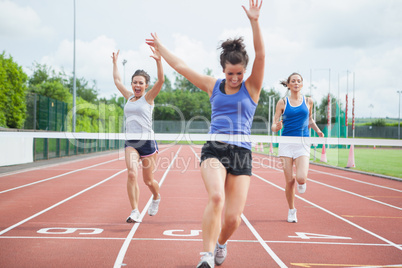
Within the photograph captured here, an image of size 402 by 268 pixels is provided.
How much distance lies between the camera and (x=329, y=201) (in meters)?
9.96

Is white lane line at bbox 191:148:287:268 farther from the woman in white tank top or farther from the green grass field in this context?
the green grass field

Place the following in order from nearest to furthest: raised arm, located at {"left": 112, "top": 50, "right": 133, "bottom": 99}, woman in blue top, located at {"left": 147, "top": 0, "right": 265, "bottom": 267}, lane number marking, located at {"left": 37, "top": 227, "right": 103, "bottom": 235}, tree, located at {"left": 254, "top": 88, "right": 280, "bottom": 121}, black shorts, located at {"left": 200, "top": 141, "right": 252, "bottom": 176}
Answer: woman in blue top, located at {"left": 147, "top": 0, "right": 265, "bottom": 267} < black shorts, located at {"left": 200, "top": 141, "right": 252, "bottom": 176} < lane number marking, located at {"left": 37, "top": 227, "right": 103, "bottom": 235} < raised arm, located at {"left": 112, "top": 50, "right": 133, "bottom": 99} < tree, located at {"left": 254, "top": 88, "right": 280, "bottom": 121}

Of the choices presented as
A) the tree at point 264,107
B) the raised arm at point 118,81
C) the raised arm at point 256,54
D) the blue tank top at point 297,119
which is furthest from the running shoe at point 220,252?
the tree at point 264,107

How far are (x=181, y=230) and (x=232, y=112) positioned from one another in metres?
3.03

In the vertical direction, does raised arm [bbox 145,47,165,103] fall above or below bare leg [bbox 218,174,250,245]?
above

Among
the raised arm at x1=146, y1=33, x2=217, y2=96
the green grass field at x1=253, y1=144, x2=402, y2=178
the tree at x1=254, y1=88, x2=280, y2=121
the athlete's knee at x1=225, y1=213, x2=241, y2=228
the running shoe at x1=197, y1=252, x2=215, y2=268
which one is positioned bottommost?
the green grass field at x1=253, y1=144, x2=402, y2=178

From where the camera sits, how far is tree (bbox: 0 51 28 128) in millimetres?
23578

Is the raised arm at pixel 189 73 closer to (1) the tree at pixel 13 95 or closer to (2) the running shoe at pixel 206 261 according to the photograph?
(2) the running shoe at pixel 206 261

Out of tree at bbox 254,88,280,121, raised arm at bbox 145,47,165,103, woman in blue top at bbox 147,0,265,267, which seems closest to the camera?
woman in blue top at bbox 147,0,265,267

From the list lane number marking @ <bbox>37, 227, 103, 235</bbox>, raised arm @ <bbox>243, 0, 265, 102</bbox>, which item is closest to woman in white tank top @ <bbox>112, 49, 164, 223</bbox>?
lane number marking @ <bbox>37, 227, 103, 235</bbox>

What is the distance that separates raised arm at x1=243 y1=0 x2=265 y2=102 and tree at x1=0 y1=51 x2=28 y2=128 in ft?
72.5

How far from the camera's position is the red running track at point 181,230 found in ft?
15.9

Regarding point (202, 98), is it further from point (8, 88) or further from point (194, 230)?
point (194, 230)

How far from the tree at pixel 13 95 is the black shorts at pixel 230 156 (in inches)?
863
